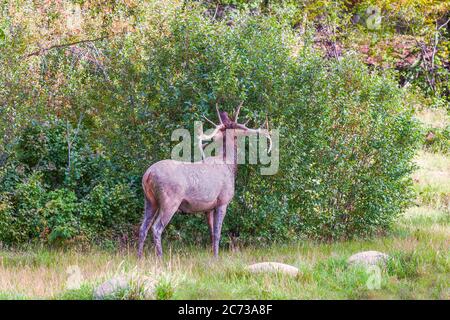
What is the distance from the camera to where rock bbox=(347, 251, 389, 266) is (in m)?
9.74

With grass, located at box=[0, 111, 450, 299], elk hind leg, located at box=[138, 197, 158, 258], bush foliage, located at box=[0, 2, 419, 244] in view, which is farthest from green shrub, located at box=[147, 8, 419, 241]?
elk hind leg, located at box=[138, 197, 158, 258]

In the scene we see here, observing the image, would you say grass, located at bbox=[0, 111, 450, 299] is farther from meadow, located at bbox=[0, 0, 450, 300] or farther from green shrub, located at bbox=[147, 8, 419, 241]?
green shrub, located at bbox=[147, 8, 419, 241]

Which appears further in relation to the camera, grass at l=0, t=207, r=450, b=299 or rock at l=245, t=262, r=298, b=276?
rock at l=245, t=262, r=298, b=276

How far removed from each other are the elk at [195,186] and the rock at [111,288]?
2.62m

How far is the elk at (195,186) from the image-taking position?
10586 millimetres

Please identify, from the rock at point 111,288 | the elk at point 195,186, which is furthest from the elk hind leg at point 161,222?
the rock at point 111,288

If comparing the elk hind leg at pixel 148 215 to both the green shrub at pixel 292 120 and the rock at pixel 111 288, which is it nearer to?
the green shrub at pixel 292 120

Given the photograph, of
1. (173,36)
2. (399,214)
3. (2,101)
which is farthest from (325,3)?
(2,101)

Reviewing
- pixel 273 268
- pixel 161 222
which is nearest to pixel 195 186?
pixel 161 222

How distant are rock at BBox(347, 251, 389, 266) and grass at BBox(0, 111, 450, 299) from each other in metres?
0.13

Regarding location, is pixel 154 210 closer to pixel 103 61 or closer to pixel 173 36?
pixel 173 36

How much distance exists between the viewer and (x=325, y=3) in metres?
22.9

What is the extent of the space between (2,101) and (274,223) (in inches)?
211

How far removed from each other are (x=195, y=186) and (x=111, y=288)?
3207mm
